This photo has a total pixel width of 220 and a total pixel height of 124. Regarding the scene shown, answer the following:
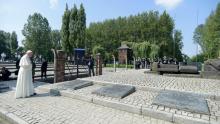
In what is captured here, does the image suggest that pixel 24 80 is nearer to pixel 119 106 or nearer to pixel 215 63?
pixel 119 106

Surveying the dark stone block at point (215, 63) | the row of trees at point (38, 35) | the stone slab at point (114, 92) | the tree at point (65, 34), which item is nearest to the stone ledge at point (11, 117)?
the stone slab at point (114, 92)

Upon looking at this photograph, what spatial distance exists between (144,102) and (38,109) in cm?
345

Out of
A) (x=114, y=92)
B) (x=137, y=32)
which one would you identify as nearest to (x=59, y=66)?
(x=114, y=92)

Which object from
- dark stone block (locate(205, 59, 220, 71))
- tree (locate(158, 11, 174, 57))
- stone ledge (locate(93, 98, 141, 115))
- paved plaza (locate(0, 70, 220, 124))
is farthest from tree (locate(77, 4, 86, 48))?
stone ledge (locate(93, 98, 141, 115))

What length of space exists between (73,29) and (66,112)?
46100 millimetres

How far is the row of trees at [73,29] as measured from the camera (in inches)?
2013

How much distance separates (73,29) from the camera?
168 feet

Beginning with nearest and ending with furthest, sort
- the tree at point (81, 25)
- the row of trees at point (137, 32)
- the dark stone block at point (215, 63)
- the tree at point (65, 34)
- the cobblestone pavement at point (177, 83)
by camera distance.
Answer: the cobblestone pavement at point (177, 83)
the dark stone block at point (215, 63)
the tree at point (81, 25)
the tree at point (65, 34)
the row of trees at point (137, 32)

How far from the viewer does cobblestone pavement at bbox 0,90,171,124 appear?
19.3 feet

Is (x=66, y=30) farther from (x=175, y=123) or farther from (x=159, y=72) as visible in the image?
(x=175, y=123)

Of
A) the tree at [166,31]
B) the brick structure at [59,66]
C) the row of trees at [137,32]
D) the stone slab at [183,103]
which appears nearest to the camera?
the stone slab at [183,103]

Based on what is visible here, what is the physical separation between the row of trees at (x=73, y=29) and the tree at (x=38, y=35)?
10.7 metres

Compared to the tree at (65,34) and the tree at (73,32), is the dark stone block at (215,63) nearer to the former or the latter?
the tree at (73,32)

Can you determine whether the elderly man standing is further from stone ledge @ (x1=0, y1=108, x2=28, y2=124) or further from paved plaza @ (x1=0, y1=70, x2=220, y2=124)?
stone ledge @ (x1=0, y1=108, x2=28, y2=124)
